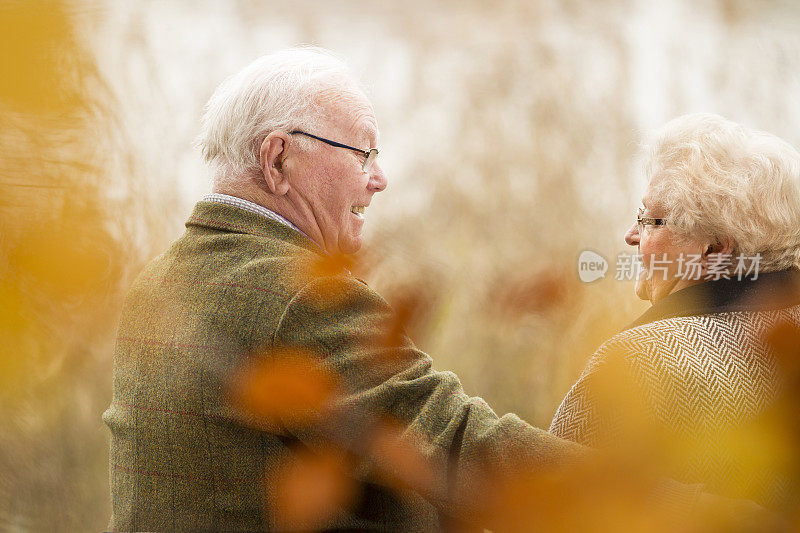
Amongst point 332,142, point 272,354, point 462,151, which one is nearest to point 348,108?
point 332,142

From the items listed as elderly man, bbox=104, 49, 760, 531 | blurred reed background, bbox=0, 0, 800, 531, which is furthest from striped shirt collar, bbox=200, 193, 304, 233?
blurred reed background, bbox=0, 0, 800, 531

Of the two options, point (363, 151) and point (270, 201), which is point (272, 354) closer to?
point (270, 201)

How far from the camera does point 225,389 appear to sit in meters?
1.08

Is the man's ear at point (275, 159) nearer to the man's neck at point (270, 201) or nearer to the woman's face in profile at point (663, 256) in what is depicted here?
the man's neck at point (270, 201)

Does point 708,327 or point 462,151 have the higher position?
point 462,151

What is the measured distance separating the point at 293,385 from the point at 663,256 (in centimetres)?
79

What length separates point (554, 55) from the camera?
291 cm

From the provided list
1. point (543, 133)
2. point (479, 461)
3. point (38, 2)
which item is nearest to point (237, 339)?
point (479, 461)

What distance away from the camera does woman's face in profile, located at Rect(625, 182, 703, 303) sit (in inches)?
55.5

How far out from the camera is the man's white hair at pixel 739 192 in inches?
53.4

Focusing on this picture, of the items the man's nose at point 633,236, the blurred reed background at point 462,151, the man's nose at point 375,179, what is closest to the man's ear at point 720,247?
the man's nose at point 633,236

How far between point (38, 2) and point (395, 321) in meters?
0.91

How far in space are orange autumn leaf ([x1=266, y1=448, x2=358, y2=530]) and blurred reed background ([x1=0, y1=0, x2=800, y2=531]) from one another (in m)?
1.39

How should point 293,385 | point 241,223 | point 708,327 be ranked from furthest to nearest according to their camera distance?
1. point 708,327
2. point 241,223
3. point 293,385
